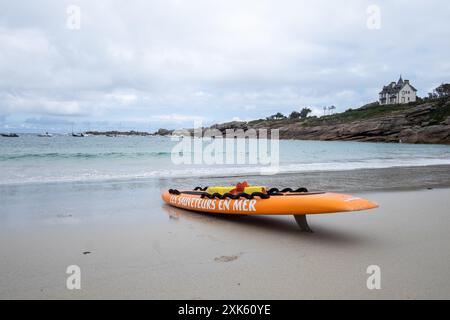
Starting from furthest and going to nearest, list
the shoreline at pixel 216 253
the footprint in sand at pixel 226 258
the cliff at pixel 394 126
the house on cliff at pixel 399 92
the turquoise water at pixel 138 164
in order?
the house on cliff at pixel 399 92 < the cliff at pixel 394 126 < the turquoise water at pixel 138 164 < the footprint in sand at pixel 226 258 < the shoreline at pixel 216 253

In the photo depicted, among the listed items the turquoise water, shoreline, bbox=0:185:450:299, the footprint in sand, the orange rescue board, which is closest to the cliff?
the turquoise water

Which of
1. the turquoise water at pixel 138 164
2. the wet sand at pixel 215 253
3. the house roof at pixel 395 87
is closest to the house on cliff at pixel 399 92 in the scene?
the house roof at pixel 395 87

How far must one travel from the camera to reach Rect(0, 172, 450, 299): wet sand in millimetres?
3664


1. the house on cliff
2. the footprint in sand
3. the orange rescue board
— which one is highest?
the house on cliff

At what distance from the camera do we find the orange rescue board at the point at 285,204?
530cm

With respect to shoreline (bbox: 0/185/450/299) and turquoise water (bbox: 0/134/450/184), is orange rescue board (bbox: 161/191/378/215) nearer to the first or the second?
shoreline (bbox: 0/185/450/299)

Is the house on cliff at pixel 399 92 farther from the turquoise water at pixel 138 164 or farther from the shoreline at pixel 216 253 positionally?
the shoreline at pixel 216 253

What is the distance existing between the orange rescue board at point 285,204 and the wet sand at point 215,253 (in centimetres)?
24

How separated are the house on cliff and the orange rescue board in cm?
10433

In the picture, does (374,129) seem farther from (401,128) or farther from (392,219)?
(392,219)

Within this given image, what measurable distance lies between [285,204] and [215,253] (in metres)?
1.67

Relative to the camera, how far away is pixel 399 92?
100312 millimetres

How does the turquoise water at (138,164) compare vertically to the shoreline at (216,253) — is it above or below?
above
